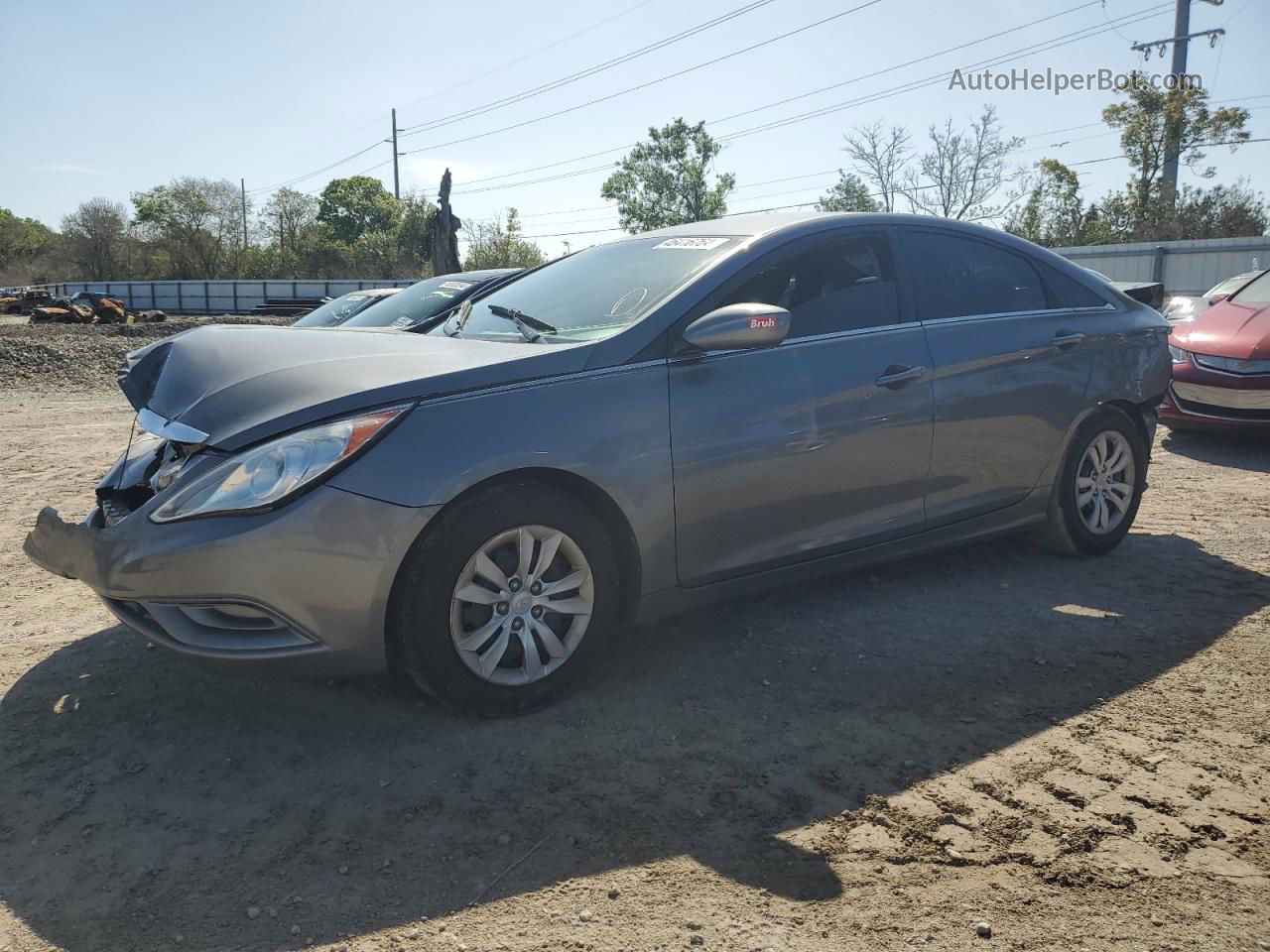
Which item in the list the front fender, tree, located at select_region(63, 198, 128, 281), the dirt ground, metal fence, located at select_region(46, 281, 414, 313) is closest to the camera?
the dirt ground

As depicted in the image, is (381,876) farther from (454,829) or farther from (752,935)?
(752,935)

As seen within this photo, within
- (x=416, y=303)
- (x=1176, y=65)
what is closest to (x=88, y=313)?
(x=416, y=303)

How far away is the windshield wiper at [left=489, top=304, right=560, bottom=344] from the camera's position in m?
3.63

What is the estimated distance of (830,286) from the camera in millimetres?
3941

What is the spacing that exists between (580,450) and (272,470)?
0.92 metres

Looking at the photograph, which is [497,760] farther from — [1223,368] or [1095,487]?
[1223,368]

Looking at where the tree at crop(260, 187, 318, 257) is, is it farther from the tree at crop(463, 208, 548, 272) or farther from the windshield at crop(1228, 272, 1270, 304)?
the windshield at crop(1228, 272, 1270, 304)

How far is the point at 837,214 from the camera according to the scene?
409cm

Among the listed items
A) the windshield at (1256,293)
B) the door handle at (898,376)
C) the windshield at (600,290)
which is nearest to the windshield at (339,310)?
the windshield at (600,290)

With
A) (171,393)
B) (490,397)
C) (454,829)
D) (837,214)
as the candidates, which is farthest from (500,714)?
(837,214)

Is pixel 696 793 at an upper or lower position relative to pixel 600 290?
lower

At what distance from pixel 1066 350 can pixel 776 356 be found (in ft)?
5.86

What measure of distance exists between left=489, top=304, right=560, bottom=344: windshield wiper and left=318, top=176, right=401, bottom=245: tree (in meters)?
91.9

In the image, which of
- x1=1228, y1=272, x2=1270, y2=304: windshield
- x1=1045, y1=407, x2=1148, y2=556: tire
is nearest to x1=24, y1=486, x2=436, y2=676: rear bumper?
x1=1045, y1=407, x2=1148, y2=556: tire
